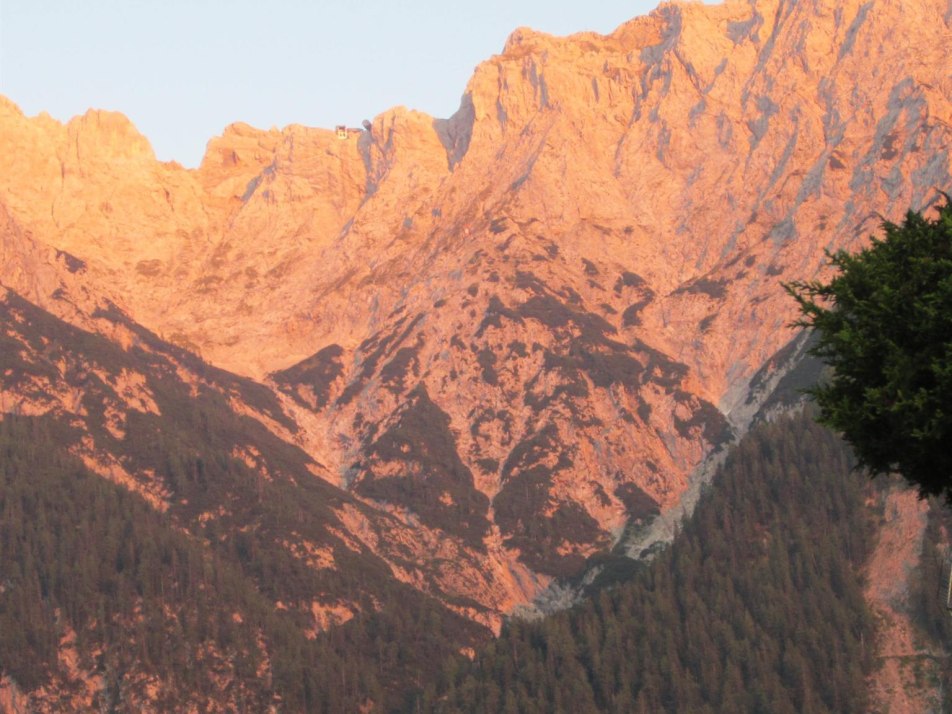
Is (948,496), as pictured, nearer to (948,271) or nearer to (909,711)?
(948,271)

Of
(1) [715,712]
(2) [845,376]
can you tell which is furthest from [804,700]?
(2) [845,376]

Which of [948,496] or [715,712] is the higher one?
[715,712]

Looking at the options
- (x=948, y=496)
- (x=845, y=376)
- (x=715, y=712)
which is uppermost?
(x=715, y=712)

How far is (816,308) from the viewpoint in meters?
43.8

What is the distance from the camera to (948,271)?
4078 centimetres

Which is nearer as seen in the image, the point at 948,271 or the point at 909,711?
the point at 948,271

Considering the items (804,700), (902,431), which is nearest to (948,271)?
(902,431)

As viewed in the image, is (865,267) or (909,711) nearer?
(865,267)

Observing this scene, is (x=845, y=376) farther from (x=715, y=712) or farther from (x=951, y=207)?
(x=715, y=712)

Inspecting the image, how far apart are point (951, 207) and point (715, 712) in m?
166

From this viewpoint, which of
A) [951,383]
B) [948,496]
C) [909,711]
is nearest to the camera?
[951,383]

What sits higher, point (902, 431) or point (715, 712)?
point (715, 712)

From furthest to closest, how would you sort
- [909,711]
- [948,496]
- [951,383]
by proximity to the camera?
[909,711]
[948,496]
[951,383]

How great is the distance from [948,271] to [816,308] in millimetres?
4245
